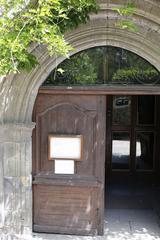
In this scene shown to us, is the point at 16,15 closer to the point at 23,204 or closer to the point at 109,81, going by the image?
the point at 109,81

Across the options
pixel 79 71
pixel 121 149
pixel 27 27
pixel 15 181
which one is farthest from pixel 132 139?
pixel 27 27

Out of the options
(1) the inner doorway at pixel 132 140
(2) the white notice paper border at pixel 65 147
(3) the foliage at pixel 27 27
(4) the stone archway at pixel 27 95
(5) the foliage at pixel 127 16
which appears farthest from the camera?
(1) the inner doorway at pixel 132 140

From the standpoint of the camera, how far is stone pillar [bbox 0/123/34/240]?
4551 mm

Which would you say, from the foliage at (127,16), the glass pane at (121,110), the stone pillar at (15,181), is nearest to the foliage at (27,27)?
the foliage at (127,16)

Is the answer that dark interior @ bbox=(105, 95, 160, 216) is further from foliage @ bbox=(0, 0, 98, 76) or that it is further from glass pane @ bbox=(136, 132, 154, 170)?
foliage @ bbox=(0, 0, 98, 76)

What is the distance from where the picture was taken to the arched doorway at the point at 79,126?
15.0 feet

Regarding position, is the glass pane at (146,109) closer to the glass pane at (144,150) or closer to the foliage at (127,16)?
the glass pane at (144,150)

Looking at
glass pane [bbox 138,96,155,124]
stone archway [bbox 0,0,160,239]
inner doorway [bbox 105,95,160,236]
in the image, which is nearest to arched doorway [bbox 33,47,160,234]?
stone archway [bbox 0,0,160,239]

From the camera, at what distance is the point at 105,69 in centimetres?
463

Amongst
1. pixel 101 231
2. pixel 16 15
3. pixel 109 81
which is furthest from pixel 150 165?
pixel 16 15

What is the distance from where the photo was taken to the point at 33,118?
15.8 ft

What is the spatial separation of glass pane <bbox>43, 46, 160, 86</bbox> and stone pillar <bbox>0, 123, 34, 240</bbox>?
840 millimetres

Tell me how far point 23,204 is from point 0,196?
1.10 ft

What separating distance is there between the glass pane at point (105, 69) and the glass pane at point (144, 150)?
10.7ft
